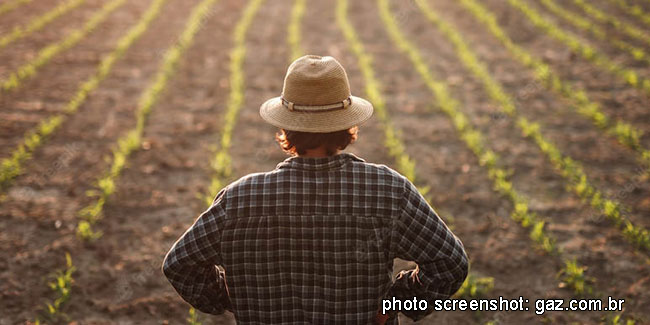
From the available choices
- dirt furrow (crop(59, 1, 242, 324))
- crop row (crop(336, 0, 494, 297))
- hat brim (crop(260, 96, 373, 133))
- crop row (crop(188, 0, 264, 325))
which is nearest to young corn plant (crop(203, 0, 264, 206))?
crop row (crop(188, 0, 264, 325))

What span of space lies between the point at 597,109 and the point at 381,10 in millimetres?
6368

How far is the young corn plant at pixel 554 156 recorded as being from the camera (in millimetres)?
4730

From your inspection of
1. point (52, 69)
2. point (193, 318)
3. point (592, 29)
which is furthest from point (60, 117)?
point (592, 29)

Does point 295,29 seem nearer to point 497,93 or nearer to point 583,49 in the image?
point 497,93

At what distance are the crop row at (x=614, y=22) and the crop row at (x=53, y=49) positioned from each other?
9.49 meters

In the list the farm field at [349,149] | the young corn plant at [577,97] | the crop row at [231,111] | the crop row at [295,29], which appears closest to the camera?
the farm field at [349,149]

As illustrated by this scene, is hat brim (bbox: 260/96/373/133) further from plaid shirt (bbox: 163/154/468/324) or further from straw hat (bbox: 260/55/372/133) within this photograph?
plaid shirt (bbox: 163/154/468/324)

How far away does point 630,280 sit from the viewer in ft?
13.7

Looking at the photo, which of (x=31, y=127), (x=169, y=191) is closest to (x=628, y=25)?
(x=169, y=191)

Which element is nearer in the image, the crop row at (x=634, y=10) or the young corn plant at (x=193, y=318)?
the young corn plant at (x=193, y=318)

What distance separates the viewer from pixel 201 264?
222cm

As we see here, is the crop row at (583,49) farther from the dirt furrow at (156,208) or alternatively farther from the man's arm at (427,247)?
the man's arm at (427,247)

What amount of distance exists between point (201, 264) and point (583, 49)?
28.8 feet

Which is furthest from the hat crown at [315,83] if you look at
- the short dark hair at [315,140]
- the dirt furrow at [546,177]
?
the dirt furrow at [546,177]
